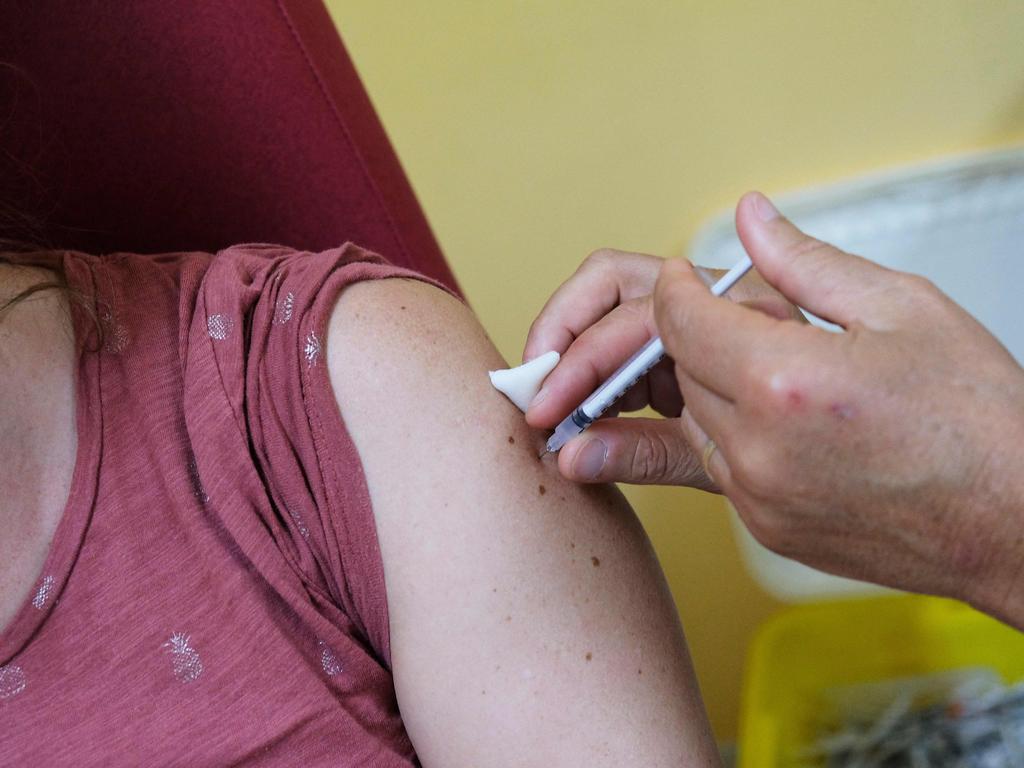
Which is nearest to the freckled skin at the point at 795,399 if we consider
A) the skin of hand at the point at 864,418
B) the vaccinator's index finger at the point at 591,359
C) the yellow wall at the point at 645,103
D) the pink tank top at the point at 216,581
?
the skin of hand at the point at 864,418

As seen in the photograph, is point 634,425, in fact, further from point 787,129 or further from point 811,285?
point 787,129

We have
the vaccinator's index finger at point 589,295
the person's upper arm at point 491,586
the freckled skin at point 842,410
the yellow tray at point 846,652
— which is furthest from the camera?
the yellow tray at point 846,652

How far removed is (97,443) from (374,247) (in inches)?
15.1

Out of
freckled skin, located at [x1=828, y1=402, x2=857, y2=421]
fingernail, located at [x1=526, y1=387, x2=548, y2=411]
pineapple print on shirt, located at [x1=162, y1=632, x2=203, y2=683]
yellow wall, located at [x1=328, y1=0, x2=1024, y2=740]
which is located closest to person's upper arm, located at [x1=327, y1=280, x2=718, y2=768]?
fingernail, located at [x1=526, y1=387, x2=548, y2=411]

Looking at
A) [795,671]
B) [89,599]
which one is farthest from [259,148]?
[795,671]

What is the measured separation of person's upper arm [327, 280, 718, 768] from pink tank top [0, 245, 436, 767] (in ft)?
0.09

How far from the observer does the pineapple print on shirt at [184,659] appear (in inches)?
27.7

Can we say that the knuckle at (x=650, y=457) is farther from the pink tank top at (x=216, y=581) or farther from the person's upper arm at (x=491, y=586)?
the pink tank top at (x=216, y=581)

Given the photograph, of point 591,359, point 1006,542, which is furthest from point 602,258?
point 1006,542

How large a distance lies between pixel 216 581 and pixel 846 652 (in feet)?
3.93

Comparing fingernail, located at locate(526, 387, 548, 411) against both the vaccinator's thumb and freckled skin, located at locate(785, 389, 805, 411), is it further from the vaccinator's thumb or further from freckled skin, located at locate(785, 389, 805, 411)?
freckled skin, located at locate(785, 389, 805, 411)

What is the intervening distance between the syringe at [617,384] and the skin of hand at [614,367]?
1 centimetres

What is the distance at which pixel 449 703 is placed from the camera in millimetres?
687

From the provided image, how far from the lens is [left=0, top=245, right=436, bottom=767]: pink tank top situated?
70cm
